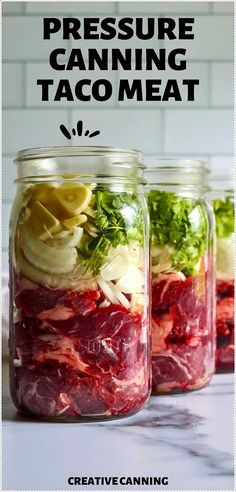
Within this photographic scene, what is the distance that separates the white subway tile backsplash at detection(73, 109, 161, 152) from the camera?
1.91 m

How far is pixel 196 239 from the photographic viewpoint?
3.66 feet

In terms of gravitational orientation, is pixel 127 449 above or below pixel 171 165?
below

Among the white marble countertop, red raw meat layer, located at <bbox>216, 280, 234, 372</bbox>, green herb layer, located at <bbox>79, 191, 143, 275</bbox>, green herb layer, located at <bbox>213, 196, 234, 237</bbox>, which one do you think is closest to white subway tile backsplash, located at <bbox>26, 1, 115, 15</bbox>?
green herb layer, located at <bbox>213, 196, 234, 237</bbox>

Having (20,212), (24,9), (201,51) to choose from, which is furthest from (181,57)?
(20,212)

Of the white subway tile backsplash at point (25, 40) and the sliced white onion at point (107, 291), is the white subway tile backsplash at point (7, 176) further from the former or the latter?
the sliced white onion at point (107, 291)

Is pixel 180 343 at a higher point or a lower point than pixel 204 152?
lower

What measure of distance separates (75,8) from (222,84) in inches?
16.8

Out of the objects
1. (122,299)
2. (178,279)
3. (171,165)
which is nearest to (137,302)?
(122,299)

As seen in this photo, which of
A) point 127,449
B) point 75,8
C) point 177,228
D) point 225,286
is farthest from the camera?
point 75,8

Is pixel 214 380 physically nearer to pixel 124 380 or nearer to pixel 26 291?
pixel 124 380

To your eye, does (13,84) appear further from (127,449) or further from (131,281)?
(127,449)

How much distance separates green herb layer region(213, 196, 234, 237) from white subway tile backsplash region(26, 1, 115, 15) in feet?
2.59

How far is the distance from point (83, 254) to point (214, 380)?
1.44 ft

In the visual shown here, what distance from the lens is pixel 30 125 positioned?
75.7 inches
